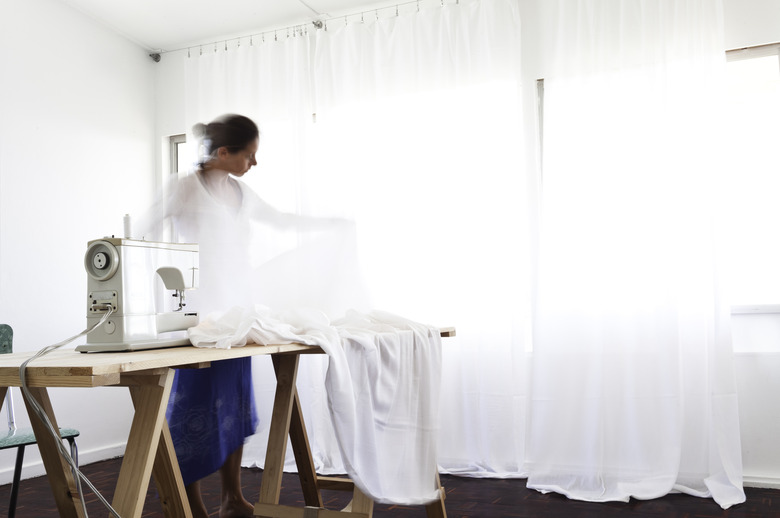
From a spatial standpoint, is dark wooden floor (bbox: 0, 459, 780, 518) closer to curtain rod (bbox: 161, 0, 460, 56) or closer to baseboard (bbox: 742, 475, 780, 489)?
baseboard (bbox: 742, 475, 780, 489)

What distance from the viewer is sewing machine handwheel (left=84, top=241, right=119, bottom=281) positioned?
1.72 meters

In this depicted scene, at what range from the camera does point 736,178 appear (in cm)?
350

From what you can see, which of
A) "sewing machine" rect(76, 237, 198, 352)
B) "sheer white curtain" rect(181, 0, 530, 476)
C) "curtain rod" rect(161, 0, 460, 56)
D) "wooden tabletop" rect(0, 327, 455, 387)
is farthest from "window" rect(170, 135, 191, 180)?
"wooden tabletop" rect(0, 327, 455, 387)

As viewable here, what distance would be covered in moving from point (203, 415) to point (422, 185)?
1.80 m

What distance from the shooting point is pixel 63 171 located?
4016 mm

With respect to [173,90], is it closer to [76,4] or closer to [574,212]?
[76,4]

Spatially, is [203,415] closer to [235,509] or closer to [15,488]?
[235,509]

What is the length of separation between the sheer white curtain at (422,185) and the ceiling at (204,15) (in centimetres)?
13

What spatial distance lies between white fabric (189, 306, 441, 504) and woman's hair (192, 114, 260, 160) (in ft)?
3.05

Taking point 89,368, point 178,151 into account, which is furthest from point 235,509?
point 178,151

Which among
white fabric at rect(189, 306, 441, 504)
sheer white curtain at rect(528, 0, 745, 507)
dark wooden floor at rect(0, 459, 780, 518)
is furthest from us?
sheer white curtain at rect(528, 0, 745, 507)

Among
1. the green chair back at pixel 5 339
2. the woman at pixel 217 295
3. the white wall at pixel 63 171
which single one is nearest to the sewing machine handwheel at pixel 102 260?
the woman at pixel 217 295

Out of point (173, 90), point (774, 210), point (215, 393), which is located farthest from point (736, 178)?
point (173, 90)

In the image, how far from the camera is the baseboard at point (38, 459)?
11.7 ft
